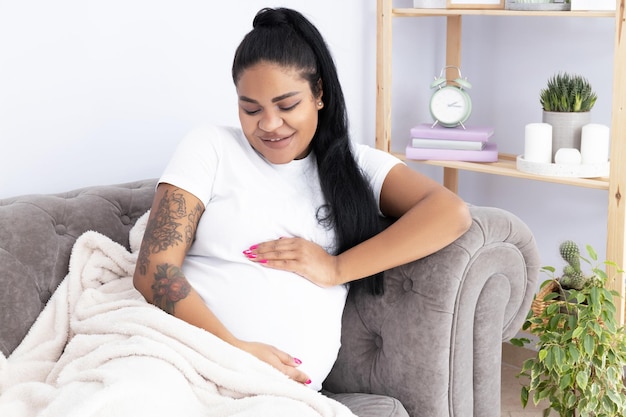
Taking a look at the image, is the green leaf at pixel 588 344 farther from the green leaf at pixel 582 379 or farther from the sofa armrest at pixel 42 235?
the sofa armrest at pixel 42 235

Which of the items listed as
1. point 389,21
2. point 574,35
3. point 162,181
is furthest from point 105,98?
point 574,35

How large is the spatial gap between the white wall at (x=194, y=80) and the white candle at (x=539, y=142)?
33cm

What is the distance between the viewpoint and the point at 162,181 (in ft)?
5.68

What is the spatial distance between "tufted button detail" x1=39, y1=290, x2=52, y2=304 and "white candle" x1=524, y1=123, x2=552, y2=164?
1503 mm

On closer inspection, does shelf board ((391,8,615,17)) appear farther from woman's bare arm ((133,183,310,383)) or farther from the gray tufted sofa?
woman's bare arm ((133,183,310,383))

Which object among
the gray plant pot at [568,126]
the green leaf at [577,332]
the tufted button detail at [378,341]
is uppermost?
the gray plant pot at [568,126]

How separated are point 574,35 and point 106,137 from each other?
1590 mm

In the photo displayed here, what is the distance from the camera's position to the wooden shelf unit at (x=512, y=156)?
2311mm

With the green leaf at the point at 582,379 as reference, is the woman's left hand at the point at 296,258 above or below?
above

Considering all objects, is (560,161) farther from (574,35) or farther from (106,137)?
(106,137)

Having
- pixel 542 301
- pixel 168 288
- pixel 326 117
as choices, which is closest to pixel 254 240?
pixel 168 288

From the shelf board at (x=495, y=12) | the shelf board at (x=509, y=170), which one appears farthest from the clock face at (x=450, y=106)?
the shelf board at (x=495, y=12)

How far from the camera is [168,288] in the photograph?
163 cm

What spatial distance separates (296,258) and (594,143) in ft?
3.80
